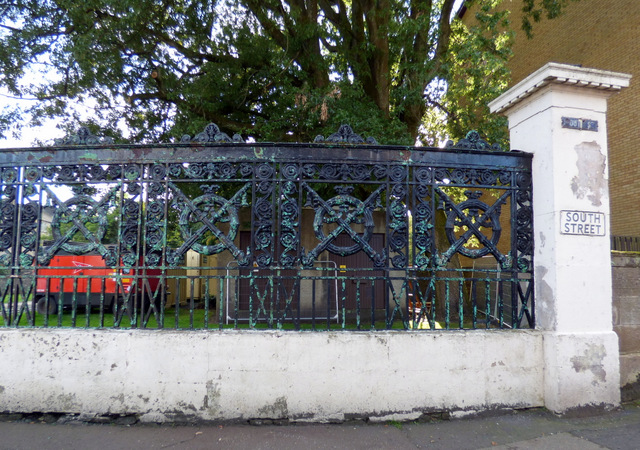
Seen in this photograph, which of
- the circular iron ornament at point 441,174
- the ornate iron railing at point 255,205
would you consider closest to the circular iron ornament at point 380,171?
the ornate iron railing at point 255,205

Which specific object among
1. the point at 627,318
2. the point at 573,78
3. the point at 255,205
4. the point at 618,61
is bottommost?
the point at 627,318

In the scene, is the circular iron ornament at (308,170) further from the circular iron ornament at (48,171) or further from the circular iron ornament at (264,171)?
the circular iron ornament at (48,171)

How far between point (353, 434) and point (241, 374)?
4.13 ft

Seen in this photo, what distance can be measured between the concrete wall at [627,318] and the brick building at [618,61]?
7808 millimetres

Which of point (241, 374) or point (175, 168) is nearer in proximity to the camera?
point (241, 374)

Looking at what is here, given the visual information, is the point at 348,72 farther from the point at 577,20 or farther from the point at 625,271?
the point at 577,20

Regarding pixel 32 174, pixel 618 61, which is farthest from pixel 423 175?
pixel 618 61

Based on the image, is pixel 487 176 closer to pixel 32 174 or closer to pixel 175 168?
pixel 175 168

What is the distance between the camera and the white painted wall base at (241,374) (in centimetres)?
409

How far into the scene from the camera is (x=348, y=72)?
34.3ft

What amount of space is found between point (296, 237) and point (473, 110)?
7817 millimetres

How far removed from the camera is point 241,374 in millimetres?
4094

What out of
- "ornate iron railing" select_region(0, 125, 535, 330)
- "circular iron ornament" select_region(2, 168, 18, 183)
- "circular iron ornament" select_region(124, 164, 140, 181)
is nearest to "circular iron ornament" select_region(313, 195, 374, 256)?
"ornate iron railing" select_region(0, 125, 535, 330)

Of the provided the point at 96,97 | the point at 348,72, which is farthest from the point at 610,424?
A: the point at 96,97
